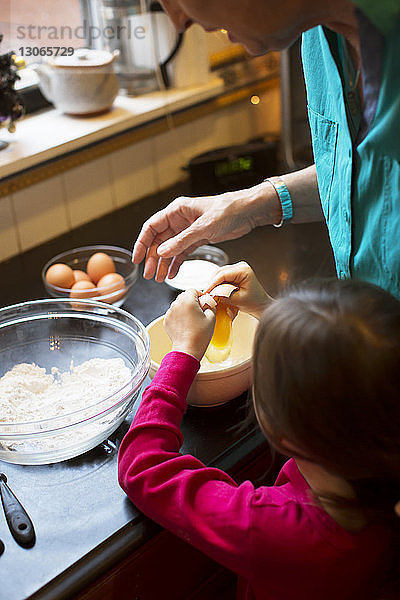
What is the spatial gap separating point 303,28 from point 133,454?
1.92 feet

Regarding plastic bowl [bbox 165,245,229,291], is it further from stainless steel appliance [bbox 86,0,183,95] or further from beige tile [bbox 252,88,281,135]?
beige tile [bbox 252,88,281,135]

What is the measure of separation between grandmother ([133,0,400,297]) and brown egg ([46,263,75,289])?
1.02 ft

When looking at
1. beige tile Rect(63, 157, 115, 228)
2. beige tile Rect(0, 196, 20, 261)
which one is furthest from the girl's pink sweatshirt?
beige tile Rect(63, 157, 115, 228)

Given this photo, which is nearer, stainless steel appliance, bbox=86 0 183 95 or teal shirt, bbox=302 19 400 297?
teal shirt, bbox=302 19 400 297

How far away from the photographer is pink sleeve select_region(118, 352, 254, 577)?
2.86ft

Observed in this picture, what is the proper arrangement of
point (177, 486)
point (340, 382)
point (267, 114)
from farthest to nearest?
point (267, 114) → point (177, 486) → point (340, 382)

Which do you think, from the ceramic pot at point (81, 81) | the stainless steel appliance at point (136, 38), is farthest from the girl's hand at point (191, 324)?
the stainless steel appliance at point (136, 38)

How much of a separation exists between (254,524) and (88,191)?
3.82 ft

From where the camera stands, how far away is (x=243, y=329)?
4.12 feet

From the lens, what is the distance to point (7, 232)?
65.7 inches

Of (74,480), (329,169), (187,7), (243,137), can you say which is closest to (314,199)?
(329,169)

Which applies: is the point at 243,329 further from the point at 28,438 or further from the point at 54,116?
the point at 54,116

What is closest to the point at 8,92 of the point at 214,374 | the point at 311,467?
the point at 214,374

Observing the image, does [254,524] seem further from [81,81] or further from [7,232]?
[81,81]
